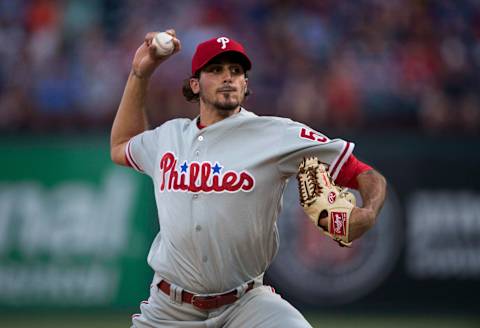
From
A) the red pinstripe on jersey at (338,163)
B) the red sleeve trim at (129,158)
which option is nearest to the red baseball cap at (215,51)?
the red sleeve trim at (129,158)

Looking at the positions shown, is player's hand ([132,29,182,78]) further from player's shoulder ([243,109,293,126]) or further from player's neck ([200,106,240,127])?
player's shoulder ([243,109,293,126])

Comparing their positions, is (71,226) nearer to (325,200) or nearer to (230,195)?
(230,195)

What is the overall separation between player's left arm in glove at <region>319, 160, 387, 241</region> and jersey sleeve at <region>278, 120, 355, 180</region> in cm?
13

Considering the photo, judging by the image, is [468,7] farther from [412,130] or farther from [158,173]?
[158,173]

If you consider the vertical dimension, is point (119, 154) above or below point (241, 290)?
above

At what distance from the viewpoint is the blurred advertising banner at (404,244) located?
35.1 ft

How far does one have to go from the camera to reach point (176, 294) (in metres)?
5.46

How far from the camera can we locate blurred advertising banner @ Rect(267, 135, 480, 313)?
10.7 metres

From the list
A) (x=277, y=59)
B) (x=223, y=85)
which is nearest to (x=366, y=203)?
(x=223, y=85)

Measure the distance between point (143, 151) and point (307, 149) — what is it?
3.66 feet

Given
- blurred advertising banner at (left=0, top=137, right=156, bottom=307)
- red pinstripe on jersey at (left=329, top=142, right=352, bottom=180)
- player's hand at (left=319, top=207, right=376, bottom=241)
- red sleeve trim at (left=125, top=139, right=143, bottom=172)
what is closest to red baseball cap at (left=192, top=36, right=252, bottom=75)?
red sleeve trim at (left=125, top=139, right=143, bottom=172)

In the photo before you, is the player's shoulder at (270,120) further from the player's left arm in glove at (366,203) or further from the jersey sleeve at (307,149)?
the player's left arm in glove at (366,203)

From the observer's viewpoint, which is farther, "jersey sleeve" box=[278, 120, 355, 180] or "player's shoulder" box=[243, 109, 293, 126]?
"player's shoulder" box=[243, 109, 293, 126]

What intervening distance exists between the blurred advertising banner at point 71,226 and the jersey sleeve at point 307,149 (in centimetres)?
566
